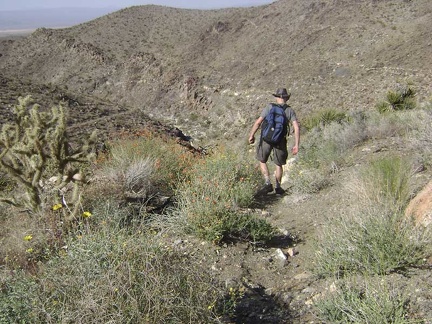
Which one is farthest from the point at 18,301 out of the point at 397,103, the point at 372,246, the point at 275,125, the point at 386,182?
the point at 397,103

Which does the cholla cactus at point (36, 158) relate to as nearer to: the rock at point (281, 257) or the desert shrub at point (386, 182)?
the rock at point (281, 257)

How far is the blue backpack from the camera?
6500 mm

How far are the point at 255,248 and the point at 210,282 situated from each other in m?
1.64

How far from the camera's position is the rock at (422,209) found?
3.79 m

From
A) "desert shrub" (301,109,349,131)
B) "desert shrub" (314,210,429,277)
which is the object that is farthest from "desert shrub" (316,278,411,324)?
"desert shrub" (301,109,349,131)

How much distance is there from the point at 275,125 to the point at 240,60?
22.0 metres

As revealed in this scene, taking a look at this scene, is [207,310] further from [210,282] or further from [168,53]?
[168,53]

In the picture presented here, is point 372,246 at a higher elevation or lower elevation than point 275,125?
lower

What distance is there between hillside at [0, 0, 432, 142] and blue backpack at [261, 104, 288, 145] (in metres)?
11.4

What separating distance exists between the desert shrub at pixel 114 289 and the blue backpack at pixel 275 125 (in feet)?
12.6

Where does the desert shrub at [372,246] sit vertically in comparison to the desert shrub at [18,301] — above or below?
below

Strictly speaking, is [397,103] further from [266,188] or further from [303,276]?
[303,276]

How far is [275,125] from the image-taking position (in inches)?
257

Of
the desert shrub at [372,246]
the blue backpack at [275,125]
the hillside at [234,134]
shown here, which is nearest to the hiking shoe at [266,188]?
the hillside at [234,134]
